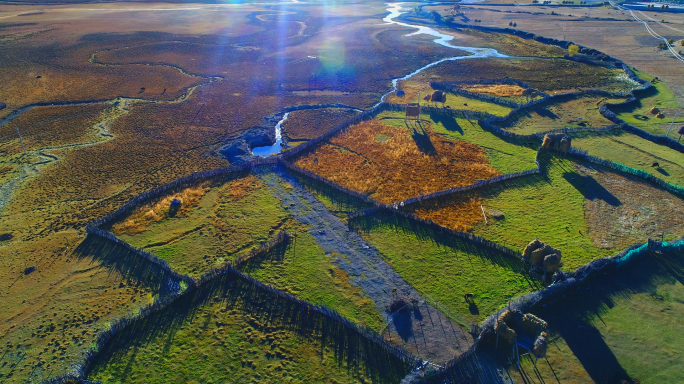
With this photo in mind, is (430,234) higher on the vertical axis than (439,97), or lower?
lower

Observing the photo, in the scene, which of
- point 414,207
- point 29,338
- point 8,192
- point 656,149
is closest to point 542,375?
point 414,207

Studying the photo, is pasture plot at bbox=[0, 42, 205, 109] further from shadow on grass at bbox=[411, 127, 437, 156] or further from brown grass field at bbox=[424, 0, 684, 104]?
brown grass field at bbox=[424, 0, 684, 104]

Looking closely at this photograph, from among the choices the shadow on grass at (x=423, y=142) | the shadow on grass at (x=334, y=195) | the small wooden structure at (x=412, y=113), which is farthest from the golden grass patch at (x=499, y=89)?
the shadow on grass at (x=334, y=195)

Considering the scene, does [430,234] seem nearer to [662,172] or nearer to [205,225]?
[205,225]

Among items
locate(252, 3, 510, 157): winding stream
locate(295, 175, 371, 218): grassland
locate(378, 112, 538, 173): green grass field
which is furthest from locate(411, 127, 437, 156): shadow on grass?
locate(295, 175, 371, 218): grassland

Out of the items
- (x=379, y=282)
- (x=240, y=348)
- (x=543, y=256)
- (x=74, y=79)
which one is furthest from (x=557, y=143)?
(x=74, y=79)
